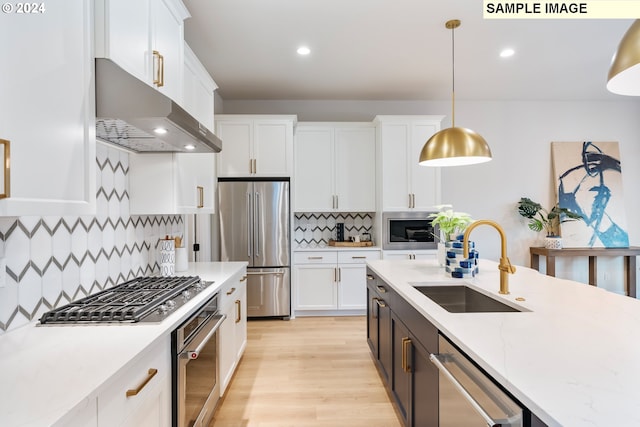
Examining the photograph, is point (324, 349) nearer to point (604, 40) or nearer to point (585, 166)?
point (604, 40)

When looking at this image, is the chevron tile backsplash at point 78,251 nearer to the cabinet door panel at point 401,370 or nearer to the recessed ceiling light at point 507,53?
the cabinet door panel at point 401,370

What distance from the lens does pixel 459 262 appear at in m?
2.16

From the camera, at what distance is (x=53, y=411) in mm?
761

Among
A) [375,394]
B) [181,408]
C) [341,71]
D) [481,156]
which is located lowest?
[375,394]

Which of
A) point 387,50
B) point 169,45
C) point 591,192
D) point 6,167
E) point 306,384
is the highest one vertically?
point 387,50

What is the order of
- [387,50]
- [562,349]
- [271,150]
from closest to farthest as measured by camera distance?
[562,349] → [387,50] → [271,150]

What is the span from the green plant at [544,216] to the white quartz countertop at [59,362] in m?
4.80

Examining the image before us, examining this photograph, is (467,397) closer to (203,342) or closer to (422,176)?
(203,342)

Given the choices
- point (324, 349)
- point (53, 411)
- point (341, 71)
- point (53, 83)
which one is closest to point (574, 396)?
point (53, 411)

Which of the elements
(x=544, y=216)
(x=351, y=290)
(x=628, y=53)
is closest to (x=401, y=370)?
(x=628, y=53)

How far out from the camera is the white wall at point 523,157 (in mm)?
4750

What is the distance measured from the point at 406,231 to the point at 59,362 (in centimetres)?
369

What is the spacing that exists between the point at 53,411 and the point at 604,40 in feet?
15.0

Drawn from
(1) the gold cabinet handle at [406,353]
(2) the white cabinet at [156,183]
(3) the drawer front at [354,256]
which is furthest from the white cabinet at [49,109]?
(3) the drawer front at [354,256]
